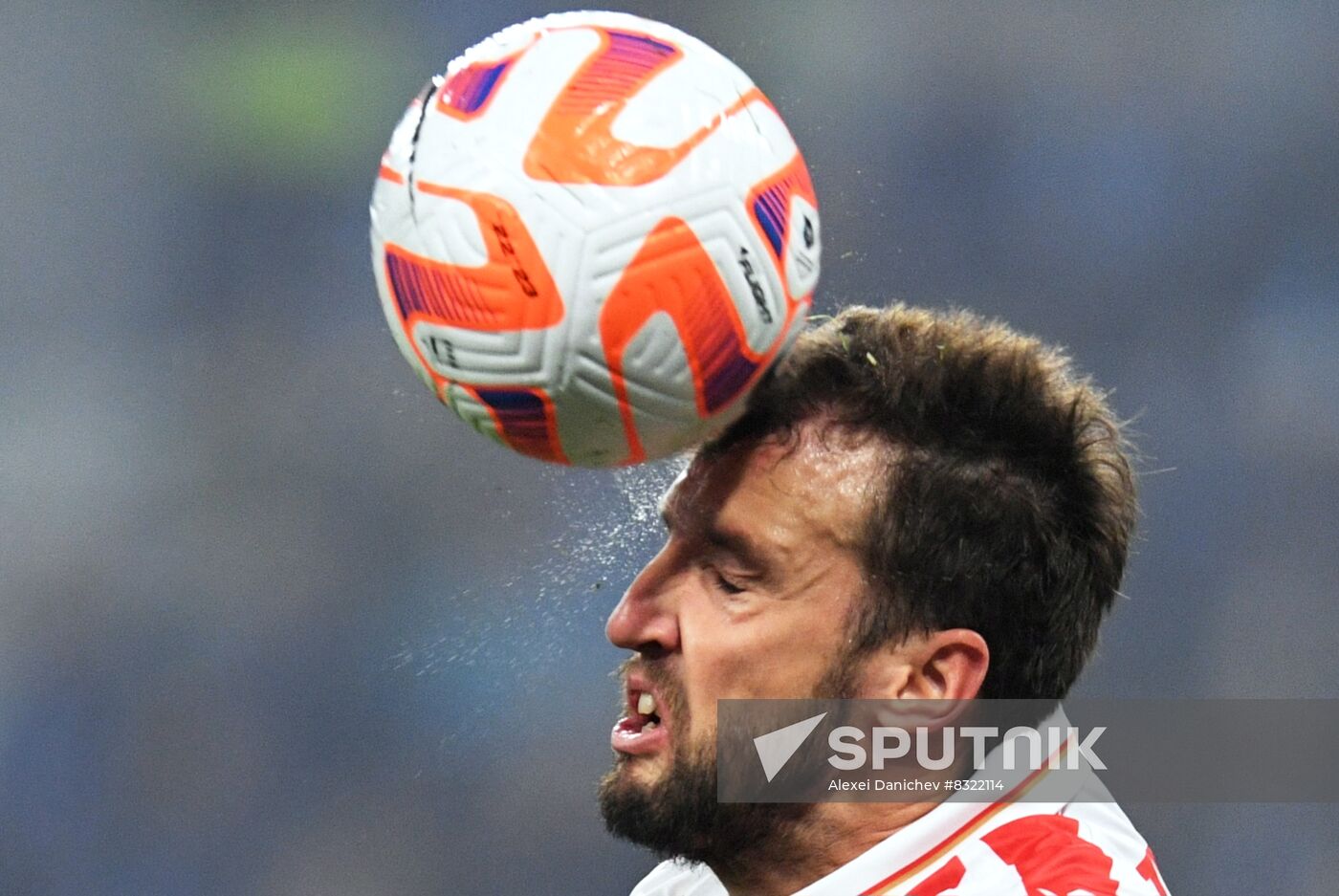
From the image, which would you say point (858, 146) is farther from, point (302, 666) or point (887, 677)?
point (887, 677)

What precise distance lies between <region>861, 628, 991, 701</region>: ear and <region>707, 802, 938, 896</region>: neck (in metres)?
0.17

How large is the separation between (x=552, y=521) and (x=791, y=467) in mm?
2822

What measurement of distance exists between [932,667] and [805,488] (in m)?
0.33

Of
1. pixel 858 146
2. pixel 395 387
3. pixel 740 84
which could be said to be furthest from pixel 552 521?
pixel 740 84

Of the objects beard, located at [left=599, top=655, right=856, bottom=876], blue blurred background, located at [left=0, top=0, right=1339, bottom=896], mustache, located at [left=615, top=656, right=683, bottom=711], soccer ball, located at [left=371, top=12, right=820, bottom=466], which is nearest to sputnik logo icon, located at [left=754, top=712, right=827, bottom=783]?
beard, located at [left=599, top=655, right=856, bottom=876]

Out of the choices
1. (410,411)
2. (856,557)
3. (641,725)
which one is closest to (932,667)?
(856,557)

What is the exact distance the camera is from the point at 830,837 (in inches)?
92.4

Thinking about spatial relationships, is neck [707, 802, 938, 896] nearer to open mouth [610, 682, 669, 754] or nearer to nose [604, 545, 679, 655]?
open mouth [610, 682, 669, 754]

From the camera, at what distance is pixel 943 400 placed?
7.64 feet

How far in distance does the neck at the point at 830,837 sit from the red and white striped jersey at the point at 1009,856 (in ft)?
0.08

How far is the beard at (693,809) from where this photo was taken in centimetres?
227

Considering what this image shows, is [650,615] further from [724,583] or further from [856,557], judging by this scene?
[856,557]

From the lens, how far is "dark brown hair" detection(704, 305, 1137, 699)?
230 cm

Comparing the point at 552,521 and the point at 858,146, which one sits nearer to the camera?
the point at 552,521
